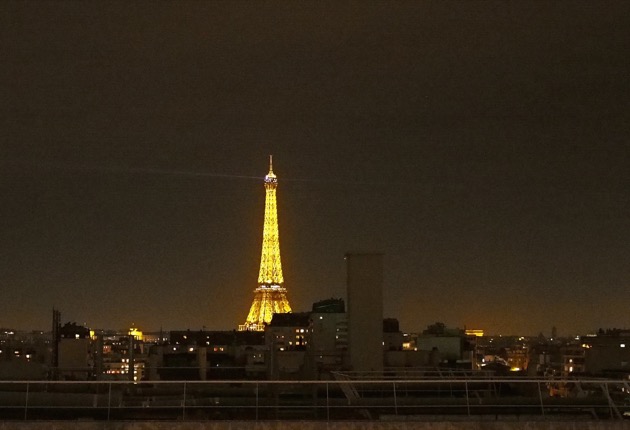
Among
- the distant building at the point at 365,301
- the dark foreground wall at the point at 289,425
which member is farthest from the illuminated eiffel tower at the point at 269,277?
the dark foreground wall at the point at 289,425

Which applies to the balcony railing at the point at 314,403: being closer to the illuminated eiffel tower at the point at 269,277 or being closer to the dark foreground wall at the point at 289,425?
the dark foreground wall at the point at 289,425

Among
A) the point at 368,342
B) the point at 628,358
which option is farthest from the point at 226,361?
the point at 368,342

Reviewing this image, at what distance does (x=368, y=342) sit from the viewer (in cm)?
2458

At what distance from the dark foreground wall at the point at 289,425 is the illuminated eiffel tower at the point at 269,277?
109682mm

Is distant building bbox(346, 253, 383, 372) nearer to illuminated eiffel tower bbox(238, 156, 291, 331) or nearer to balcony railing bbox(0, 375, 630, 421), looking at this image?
balcony railing bbox(0, 375, 630, 421)

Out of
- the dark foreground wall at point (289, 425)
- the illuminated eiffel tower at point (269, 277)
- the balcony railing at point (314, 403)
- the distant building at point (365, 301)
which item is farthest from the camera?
the illuminated eiffel tower at point (269, 277)

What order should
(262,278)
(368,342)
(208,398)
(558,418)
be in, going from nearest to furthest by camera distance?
1. (558,418)
2. (208,398)
3. (368,342)
4. (262,278)

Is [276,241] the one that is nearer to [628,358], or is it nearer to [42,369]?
[628,358]

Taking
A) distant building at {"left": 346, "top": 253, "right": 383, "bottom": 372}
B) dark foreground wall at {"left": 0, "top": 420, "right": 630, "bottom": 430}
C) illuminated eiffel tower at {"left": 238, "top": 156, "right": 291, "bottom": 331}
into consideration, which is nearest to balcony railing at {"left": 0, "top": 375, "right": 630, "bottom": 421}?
dark foreground wall at {"left": 0, "top": 420, "right": 630, "bottom": 430}

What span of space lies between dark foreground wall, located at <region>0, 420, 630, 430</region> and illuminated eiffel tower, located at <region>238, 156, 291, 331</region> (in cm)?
10968

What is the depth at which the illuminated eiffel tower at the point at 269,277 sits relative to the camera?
127 metres

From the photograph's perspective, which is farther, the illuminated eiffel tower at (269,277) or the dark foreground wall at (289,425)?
the illuminated eiffel tower at (269,277)

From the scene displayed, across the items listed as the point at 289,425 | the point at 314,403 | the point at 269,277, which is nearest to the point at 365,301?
the point at 314,403

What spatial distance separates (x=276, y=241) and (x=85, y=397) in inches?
4466
